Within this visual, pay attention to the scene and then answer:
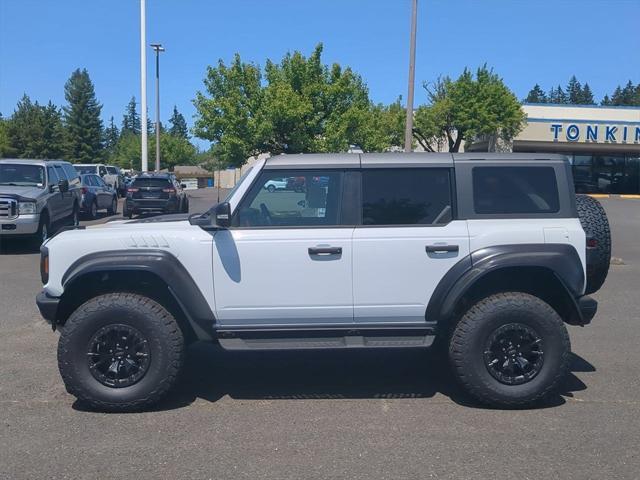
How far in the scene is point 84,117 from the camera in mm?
81500

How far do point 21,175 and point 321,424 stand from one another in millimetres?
12877

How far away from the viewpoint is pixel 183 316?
5.68 meters

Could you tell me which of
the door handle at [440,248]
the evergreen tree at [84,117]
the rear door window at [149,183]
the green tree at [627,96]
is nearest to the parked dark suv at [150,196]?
the rear door window at [149,183]

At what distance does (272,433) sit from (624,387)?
3.25 m

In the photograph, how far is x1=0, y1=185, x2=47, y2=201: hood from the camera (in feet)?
47.1

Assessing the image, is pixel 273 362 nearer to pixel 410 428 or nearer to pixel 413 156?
pixel 410 428

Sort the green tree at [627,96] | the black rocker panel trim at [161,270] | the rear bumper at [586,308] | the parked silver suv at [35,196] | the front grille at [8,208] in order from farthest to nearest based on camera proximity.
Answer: the green tree at [627,96] → the parked silver suv at [35,196] → the front grille at [8,208] → the rear bumper at [586,308] → the black rocker panel trim at [161,270]

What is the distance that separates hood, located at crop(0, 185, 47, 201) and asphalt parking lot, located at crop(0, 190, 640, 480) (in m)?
7.83

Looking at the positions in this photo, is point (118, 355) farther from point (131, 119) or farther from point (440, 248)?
point (131, 119)

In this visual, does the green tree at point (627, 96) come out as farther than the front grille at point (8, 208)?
Yes

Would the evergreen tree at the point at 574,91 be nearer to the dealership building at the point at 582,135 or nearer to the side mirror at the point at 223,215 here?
the dealership building at the point at 582,135

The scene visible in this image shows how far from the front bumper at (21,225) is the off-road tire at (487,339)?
1153cm

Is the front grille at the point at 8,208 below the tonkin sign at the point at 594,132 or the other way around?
below

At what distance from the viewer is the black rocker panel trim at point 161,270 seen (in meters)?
5.34
